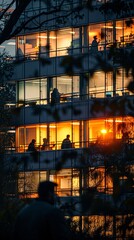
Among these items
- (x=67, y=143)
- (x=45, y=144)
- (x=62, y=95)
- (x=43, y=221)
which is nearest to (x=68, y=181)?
(x=67, y=143)

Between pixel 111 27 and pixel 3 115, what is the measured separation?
429 inches

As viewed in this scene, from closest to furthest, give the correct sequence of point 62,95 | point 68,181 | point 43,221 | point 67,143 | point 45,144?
point 43,221, point 67,143, point 68,181, point 62,95, point 45,144

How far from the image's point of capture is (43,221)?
1430 cm

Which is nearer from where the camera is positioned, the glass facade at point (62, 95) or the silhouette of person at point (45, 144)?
the glass facade at point (62, 95)

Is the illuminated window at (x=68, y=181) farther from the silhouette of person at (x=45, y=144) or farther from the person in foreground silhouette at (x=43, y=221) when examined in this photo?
the person in foreground silhouette at (x=43, y=221)

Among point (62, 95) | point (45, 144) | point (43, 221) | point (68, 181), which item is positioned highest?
point (62, 95)

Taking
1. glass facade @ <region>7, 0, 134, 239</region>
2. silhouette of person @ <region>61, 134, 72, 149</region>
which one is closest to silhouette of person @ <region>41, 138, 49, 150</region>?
glass facade @ <region>7, 0, 134, 239</region>

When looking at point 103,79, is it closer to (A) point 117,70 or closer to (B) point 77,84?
(B) point 77,84

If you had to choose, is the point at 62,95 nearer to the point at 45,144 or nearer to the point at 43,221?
the point at 45,144

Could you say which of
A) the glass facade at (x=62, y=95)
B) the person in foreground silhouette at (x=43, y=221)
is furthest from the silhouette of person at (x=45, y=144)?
the person in foreground silhouette at (x=43, y=221)

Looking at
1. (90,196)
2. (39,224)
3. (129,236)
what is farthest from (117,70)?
(129,236)

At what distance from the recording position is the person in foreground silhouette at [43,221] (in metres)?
14.3

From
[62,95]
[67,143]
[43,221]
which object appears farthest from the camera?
[62,95]

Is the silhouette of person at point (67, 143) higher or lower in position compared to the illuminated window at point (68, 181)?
higher
